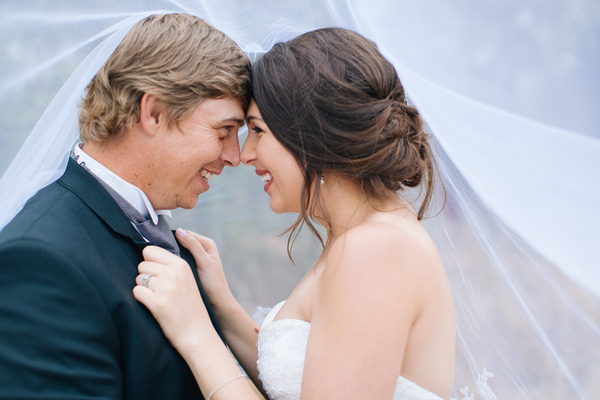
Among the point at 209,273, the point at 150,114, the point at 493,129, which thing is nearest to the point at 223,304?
the point at 209,273

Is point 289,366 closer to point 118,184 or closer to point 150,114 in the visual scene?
point 118,184

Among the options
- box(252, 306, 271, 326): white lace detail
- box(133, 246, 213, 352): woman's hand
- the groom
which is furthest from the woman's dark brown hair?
box(252, 306, 271, 326): white lace detail

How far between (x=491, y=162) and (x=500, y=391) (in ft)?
3.77

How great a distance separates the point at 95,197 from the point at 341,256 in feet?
3.39

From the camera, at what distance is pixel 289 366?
189 centimetres

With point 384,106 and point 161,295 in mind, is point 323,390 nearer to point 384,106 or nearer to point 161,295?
point 161,295

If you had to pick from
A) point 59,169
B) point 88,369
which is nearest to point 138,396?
point 88,369

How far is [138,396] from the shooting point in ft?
5.41

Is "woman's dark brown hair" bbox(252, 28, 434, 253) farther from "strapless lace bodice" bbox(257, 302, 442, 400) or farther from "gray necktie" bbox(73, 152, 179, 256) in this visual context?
"gray necktie" bbox(73, 152, 179, 256)

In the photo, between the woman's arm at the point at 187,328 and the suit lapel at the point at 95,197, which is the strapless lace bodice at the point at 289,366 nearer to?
the woman's arm at the point at 187,328

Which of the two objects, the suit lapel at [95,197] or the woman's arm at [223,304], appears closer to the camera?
the suit lapel at [95,197]

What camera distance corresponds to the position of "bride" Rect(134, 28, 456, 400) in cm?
158

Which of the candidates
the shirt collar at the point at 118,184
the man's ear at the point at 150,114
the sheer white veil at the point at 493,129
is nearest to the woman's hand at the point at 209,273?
the shirt collar at the point at 118,184

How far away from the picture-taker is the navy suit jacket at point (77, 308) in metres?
1.37
